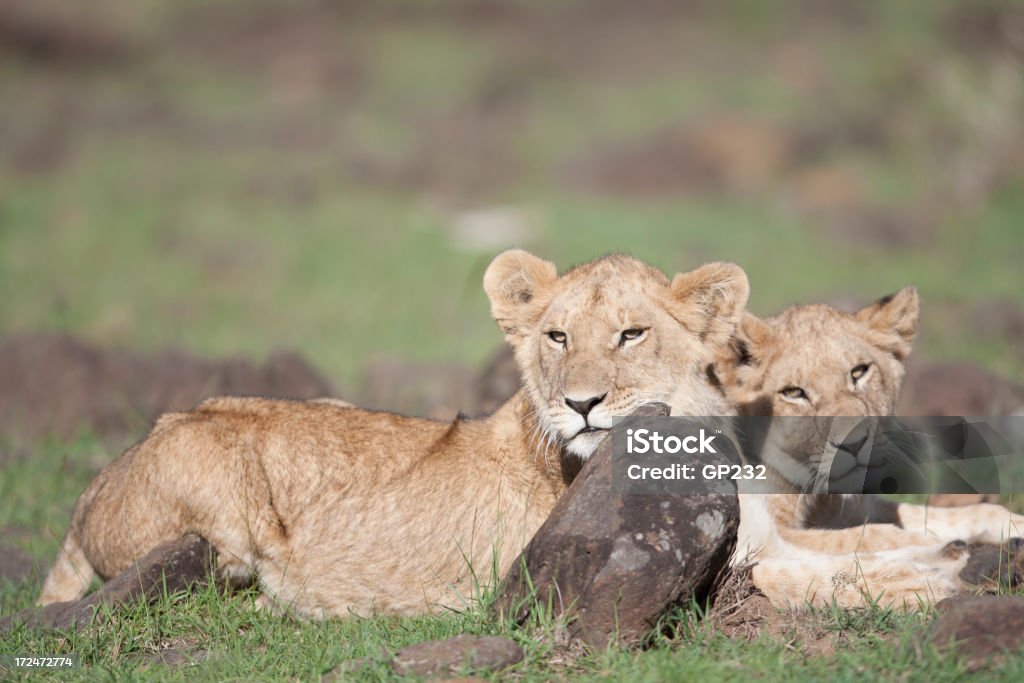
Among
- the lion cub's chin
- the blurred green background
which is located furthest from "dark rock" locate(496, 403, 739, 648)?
the blurred green background

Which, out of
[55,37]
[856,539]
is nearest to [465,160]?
[55,37]

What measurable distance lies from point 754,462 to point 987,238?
38.2ft

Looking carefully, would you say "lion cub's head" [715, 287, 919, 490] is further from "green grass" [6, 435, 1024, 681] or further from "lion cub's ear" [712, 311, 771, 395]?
"green grass" [6, 435, 1024, 681]

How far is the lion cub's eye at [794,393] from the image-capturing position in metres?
5.72

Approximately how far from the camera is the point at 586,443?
4.76 meters

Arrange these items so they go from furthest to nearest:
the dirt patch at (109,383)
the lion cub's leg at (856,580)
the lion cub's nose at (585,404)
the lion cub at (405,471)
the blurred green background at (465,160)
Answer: the blurred green background at (465,160) → the dirt patch at (109,383) → the lion cub at (405,471) → the lion cub's leg at (856,580) → the lion cub's nose at (585,404)

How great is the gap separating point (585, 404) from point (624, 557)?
677 millimetres

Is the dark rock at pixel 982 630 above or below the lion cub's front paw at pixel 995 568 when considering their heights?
above

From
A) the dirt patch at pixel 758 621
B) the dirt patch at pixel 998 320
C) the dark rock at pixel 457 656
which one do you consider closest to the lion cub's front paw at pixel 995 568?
the dirt patch at pixel 758 621

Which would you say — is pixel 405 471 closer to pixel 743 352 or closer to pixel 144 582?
pixel 144 582

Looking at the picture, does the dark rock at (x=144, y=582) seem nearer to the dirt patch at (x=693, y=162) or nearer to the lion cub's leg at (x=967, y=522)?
the lion cub's leg at (x=967, y=522)

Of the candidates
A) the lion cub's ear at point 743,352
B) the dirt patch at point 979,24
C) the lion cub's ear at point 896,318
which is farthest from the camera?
the dirt patch at point 979,24

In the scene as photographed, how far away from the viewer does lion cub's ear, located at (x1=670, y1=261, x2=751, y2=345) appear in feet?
16.7

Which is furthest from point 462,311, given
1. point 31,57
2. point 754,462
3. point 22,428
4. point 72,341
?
point 31,57
